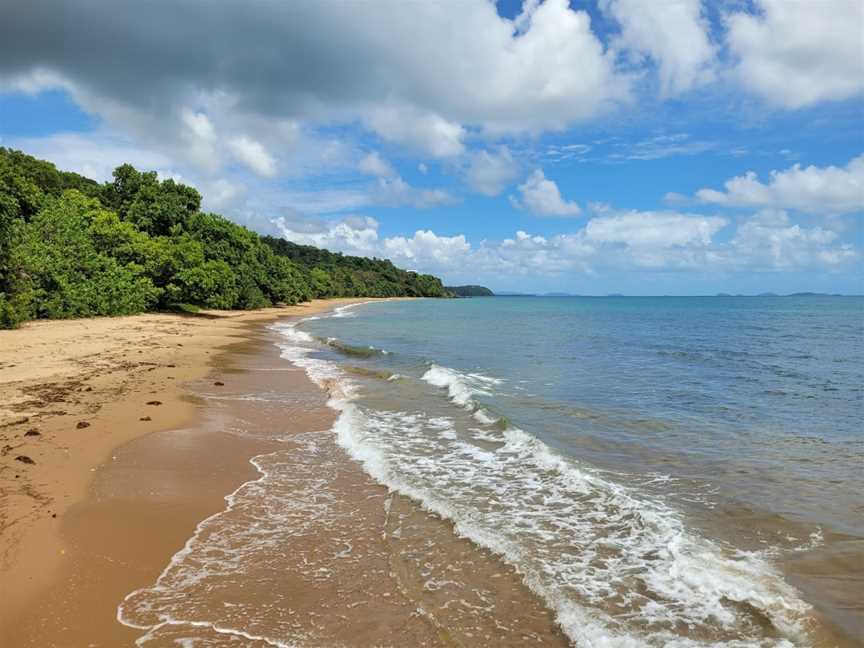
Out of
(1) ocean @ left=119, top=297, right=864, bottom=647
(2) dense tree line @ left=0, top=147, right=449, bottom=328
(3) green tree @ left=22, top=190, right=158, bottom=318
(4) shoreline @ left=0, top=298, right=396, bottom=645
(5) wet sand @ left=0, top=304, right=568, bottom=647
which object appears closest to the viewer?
(5) wet sand @ left=0, top=304, right=568, bottom=647

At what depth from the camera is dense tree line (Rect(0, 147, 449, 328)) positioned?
28.4 meters

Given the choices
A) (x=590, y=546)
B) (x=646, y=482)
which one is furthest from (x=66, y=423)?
(x=646, y=482)

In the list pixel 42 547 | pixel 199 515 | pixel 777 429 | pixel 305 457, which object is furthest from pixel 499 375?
pixel 42 547

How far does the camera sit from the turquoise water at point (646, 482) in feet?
17.4

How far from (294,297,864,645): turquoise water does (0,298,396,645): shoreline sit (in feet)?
12.8

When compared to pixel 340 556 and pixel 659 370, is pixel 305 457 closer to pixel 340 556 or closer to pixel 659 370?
pixel 340 556

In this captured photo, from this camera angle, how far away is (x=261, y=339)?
1233 inches

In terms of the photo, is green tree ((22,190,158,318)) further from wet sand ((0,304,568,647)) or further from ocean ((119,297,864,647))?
ocean ((119,297,864,647))

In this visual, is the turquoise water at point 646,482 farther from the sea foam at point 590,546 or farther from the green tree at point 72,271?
the green tree at point 72,271

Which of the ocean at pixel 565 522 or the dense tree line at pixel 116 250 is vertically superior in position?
the dense tree line at pixel 116 250

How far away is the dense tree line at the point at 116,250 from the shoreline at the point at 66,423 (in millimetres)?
6876

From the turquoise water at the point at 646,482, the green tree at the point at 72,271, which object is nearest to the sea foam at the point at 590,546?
the turquoise water at the point at 646,482

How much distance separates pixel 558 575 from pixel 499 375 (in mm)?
15427

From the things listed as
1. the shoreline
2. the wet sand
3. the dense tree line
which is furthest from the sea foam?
the dense tree line
